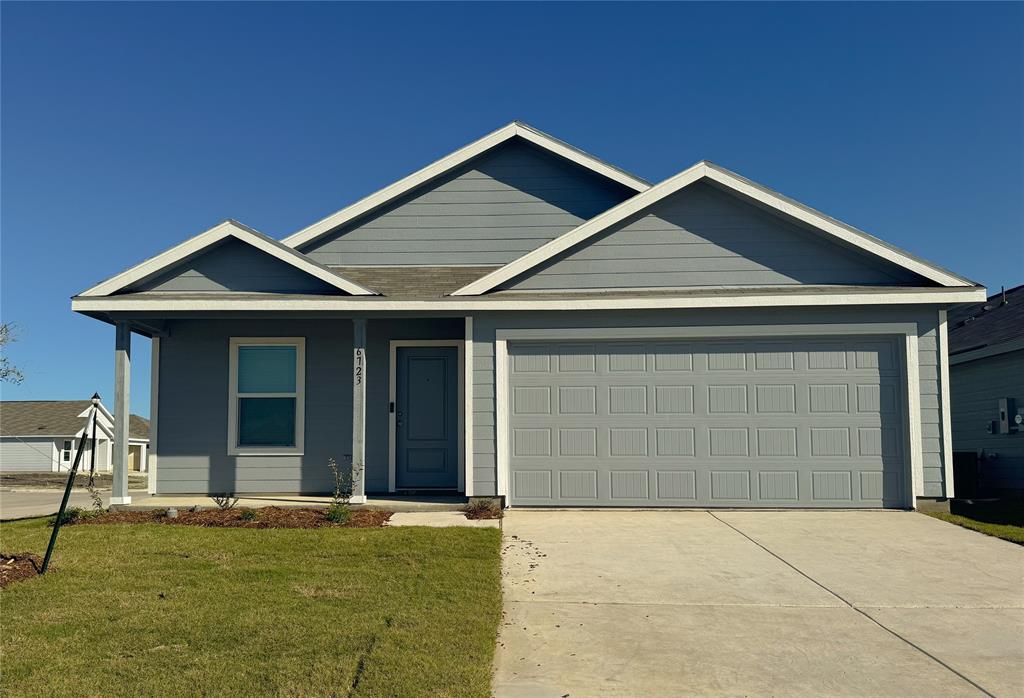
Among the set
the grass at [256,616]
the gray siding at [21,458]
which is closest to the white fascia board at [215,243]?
the grass at [256,616]

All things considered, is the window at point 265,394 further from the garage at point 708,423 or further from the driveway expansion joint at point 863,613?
the driveway expansion joint at point 863,613

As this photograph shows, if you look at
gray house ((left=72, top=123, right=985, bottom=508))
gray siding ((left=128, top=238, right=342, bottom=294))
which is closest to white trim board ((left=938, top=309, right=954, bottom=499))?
gray house ((left=72, top=123, right=985, bottom=508))

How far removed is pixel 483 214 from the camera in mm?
13148

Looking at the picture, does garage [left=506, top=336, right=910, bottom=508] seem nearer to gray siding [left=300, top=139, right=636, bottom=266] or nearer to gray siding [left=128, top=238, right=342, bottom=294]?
gray siding [left=300, top=139, right=636, bottom=266]

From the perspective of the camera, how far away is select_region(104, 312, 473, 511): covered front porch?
11.9 meters

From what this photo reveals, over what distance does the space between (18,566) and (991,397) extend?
14522 mm

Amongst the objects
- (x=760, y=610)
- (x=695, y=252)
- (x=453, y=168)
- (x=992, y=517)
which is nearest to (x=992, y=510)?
(x=992, y=517)

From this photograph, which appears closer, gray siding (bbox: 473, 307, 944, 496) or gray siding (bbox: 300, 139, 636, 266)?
gray siding (bbox: 473, 307, 944, 496)

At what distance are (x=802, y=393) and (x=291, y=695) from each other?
26.5 ft

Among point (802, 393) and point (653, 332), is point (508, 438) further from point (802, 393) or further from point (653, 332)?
point (802, 393)

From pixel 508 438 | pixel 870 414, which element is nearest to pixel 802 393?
pixel 870 414

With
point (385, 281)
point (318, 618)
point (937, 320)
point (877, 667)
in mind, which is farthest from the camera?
point (385, 281)

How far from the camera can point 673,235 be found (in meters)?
10.7

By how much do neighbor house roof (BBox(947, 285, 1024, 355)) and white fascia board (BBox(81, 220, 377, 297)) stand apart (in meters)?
10.2
